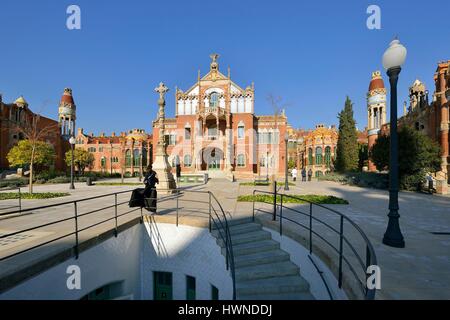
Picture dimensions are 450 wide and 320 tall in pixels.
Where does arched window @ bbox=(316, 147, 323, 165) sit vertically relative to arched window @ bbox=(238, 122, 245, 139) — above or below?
below

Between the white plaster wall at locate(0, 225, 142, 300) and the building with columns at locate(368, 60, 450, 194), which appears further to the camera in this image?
the building with columns at locate(368, 60, 450, 194)

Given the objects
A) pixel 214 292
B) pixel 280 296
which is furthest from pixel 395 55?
pixel 214 292

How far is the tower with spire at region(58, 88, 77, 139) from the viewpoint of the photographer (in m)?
50.5

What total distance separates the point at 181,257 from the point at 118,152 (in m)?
62.5

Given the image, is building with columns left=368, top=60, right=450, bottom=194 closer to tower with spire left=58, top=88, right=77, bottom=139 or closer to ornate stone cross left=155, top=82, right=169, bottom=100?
ornate stone cross left=155, top=82, right=169, bottom=100

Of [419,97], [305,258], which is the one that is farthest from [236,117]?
[305,258]

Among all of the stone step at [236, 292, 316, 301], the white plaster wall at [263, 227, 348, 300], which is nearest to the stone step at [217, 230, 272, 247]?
the white plaster wall at [263, 227, 348, 300]

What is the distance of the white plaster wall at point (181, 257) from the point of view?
20.8 feet

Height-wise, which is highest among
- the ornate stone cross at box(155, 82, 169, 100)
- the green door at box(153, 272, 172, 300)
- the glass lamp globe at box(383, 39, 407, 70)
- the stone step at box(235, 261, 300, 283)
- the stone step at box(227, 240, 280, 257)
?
the ornate stone cross at box(155, 82, 169, 100)

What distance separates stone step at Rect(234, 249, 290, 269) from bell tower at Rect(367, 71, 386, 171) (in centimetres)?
4503
